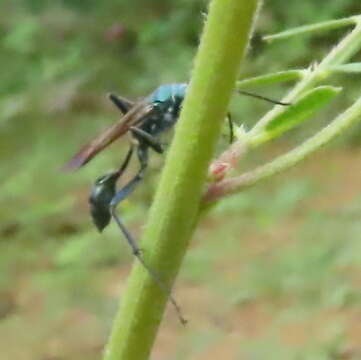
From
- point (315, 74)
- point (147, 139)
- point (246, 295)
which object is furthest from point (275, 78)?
point (246, 295)

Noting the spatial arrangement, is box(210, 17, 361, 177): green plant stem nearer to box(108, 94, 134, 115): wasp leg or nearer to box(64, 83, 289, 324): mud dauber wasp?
box(64, 83, 289, 324): mud dauber wasp

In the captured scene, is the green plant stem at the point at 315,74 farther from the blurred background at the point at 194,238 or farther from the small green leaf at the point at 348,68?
the blurred background at the point at 194,238

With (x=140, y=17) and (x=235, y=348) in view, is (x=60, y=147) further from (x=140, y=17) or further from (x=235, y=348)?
(x=235, y=348)

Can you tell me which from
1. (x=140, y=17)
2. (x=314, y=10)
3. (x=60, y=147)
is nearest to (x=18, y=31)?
(x=140, y=17)

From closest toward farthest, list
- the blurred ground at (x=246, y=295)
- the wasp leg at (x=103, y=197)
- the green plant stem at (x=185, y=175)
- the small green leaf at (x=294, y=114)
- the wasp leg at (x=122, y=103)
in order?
the green plant stem at (x=185, y=175), the small green leaf at (x=294, y=114), the wasp leg at (x=103, y=197), the wasp leg at (x=122, y=103), the blurred ground at (x=246, y=295)

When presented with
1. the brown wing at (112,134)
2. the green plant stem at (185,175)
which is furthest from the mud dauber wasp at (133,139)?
the green plant stem at (185,175)

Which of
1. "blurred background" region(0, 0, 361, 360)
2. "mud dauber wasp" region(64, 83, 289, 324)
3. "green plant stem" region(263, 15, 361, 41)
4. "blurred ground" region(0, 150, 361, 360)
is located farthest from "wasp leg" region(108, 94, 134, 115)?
"blurred ground" region(0, 150, 361, 360)

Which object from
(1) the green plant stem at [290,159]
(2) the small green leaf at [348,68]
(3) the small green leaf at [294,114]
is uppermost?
(2) the small green leaf at [348,68]
